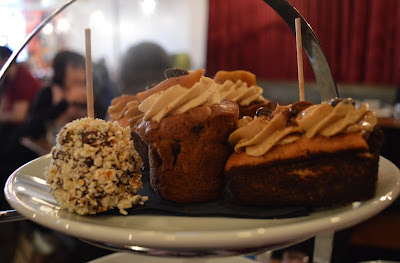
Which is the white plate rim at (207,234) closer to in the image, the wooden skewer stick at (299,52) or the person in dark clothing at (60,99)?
the wooden skewer stick at (299,52)

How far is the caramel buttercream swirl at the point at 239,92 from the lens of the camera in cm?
157

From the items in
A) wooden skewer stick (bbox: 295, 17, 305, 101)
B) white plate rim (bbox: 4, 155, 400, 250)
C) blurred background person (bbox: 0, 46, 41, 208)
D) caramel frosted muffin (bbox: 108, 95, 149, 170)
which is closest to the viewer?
white plate rim (bbox: 4, 155, 400, 250)

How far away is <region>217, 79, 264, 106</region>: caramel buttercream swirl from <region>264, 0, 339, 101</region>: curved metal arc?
10.6 inches

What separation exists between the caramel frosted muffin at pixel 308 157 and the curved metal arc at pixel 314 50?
310 mm

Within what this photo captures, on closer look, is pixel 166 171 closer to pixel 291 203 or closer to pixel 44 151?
pixel 291 203

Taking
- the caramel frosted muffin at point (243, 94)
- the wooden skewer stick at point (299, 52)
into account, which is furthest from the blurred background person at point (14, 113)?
the wooden skewer stick at point (299, 52)

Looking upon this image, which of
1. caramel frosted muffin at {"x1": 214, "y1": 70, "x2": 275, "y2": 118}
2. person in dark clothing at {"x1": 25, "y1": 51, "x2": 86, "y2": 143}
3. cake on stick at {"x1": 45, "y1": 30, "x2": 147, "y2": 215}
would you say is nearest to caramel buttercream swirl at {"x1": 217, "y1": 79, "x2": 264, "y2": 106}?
caramel frosted muffin at {"x1": 214, "y1": 70, "x2": 275, "y2": 118}

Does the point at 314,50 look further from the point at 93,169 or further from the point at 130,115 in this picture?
the point at 93,169

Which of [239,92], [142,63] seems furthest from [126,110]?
[142,63]

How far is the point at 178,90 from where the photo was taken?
1164 millimetres

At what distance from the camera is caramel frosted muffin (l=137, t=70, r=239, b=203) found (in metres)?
1.15

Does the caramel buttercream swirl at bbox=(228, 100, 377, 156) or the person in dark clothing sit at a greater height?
the caramel buttercream swirl at bbox=(228, 100, 377, 156)

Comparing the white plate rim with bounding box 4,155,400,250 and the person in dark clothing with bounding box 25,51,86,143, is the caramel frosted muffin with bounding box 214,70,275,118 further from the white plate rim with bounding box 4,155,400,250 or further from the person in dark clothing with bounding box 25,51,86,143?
the person in dark clothing with bounding box 25,51,86,143

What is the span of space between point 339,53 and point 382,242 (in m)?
3.43
